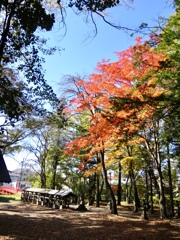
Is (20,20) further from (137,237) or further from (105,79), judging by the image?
(137,237)

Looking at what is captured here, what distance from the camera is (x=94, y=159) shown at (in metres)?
24.3

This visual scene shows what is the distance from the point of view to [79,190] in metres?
25.6

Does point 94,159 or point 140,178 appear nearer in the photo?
point 94,159

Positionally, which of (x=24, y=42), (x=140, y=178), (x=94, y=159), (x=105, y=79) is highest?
(x=105, y=79)

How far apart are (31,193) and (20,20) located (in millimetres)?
22307

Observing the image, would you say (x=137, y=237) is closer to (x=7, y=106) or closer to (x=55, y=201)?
(x=7, y=106)

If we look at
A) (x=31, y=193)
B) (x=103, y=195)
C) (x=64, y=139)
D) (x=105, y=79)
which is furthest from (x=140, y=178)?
(x=105, y=79)

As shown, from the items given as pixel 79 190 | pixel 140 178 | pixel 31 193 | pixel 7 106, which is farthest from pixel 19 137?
pixel 140 178

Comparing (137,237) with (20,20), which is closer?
(20,20)

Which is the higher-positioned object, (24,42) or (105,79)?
(105,79)

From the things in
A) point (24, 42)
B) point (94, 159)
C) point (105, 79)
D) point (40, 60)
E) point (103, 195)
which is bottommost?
point (103, 195)

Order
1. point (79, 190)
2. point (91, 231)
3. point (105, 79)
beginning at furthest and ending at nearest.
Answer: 1. point (79, 190)
2. point (105, 79)
3. point (91, 231)

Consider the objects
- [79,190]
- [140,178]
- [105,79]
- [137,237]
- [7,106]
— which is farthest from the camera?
[140,178]

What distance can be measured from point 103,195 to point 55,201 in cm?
1617
